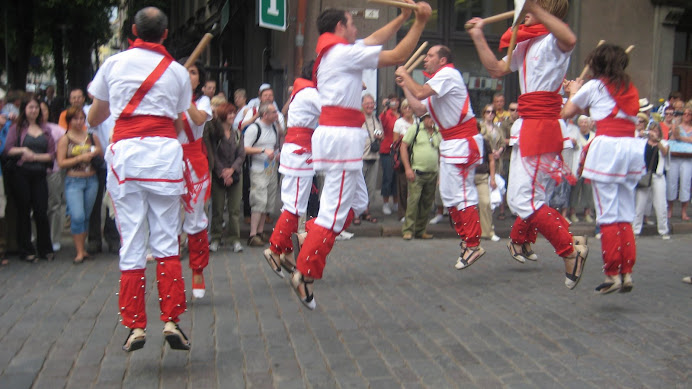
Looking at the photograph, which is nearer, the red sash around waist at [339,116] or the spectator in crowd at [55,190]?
the red sash around waist at [339,116]

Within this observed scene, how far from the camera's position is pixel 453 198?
22.2 ft

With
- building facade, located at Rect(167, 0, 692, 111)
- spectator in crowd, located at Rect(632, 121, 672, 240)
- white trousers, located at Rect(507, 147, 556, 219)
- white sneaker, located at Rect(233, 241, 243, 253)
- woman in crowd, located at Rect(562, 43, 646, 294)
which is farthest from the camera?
building facade, located at Rect(167, 0, 692, 111)

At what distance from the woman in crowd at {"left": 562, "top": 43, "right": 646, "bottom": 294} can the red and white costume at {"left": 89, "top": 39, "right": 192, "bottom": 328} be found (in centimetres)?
323

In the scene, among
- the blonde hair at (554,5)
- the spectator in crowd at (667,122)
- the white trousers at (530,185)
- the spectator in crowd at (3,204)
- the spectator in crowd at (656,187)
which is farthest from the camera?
the spectator in crowd at (667,122)

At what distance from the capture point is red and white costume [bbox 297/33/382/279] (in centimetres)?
503

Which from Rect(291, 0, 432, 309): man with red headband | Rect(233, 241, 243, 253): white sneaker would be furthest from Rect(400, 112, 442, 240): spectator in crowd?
Rect(291, 0, 432, 309): man with red headband

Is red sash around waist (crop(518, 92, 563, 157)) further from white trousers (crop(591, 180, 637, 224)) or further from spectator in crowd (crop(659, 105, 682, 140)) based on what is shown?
spectator in crowd (crop(659, 105, 682, 140))

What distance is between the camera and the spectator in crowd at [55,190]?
8164 millimetres

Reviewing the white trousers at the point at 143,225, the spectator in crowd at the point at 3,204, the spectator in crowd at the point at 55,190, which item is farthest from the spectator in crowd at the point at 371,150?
the white trousers at the point at 143,225

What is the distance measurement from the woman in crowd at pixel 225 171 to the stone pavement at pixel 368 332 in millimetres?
1294

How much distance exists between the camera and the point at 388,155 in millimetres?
11523

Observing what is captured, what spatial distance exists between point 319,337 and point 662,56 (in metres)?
13.8

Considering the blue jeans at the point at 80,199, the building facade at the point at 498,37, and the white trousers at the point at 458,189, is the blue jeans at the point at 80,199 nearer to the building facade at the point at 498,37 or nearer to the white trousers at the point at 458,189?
the white trousers at the point at 458,189

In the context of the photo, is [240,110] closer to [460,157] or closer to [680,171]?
[460,157]
